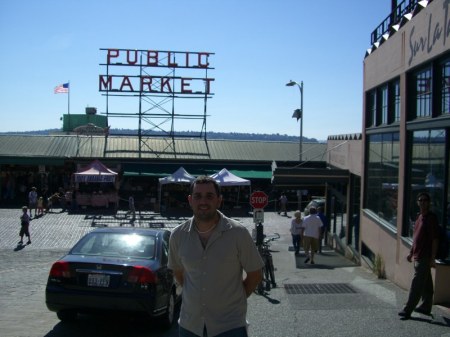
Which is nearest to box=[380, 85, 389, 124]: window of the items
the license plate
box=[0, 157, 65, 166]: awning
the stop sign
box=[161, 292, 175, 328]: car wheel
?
the stop sign

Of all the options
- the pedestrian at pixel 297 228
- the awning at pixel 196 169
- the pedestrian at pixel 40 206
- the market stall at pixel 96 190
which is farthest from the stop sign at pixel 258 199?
the awning at pixel 196 169

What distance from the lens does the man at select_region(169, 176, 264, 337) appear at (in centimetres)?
398

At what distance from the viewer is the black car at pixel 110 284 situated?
23.0 ft

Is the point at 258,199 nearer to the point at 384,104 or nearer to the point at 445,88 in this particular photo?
the point at 384,104

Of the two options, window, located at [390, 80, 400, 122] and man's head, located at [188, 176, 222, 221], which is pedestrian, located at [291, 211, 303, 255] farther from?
man's head, located at [188, 176, 222, 221]

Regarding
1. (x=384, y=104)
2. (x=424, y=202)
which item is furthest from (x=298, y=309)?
(x=384, y=104)

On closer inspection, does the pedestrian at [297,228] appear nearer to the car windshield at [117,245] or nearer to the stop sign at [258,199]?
the stop sign at [258,199]

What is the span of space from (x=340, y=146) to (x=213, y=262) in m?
16.0

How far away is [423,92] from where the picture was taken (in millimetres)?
10117

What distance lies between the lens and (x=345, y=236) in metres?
18.2

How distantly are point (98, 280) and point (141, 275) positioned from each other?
0.54 meters

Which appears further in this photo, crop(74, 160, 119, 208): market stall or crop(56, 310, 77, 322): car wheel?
crop(74, 160, 119, 208): market stall

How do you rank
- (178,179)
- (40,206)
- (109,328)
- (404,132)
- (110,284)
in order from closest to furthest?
1. (110,284)
2. (109,328)
3. (404,132)
4. (40,206)
5. (178,179)

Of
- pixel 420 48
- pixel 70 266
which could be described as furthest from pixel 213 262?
pixel 420 48
